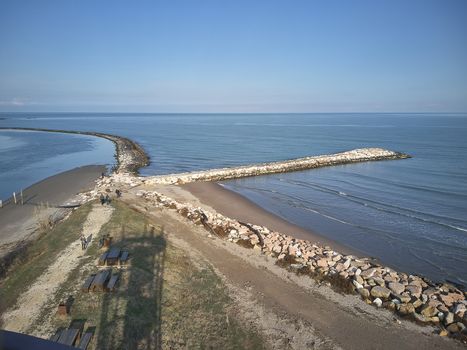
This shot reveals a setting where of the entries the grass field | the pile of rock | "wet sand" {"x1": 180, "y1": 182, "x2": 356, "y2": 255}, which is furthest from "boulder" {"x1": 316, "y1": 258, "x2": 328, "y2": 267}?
the grass field

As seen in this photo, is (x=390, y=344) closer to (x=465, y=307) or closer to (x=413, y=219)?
(x=465, y=307)

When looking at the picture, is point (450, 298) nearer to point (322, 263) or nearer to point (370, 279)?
point (370, 279)

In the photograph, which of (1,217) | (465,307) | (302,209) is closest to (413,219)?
(302,209)

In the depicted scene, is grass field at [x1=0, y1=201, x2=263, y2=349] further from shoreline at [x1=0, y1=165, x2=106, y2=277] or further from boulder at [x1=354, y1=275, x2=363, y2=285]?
boulder at [x1=354, y1=275, x2=363, y2=285]

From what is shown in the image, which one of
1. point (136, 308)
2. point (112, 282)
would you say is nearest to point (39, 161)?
point (112, 282)

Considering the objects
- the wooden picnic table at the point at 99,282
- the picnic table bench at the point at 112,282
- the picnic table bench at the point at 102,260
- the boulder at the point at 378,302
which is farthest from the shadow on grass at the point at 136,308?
the boulder at the point at 378,302

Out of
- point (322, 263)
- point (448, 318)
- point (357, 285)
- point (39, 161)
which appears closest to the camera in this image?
point (448, 318)
